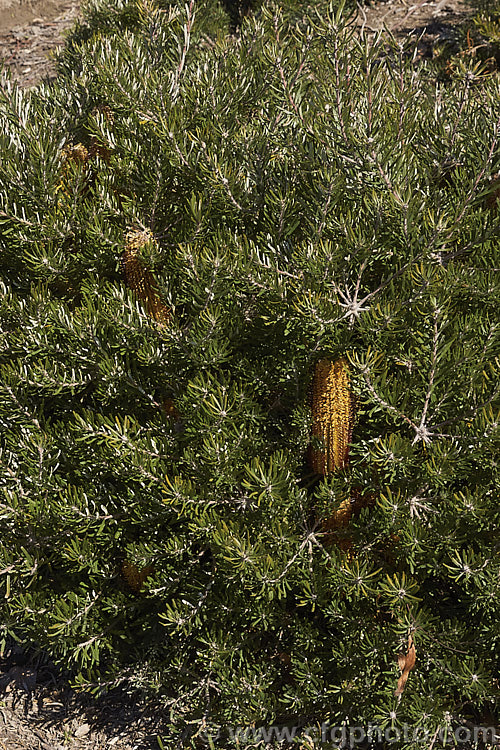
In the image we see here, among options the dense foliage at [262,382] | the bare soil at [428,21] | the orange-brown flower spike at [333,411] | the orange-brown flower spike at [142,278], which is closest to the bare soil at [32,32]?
the bare soil at [428,21]

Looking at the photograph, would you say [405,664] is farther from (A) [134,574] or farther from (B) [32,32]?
(B) [32,32]

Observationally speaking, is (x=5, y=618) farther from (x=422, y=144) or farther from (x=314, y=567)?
(x=422, y=144)

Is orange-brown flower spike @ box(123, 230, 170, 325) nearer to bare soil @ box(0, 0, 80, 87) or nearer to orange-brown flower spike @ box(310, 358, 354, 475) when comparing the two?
orange-brown flower spike @ box(310, 358, 354, 475)

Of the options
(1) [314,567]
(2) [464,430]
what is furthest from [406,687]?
(2) [464,430]

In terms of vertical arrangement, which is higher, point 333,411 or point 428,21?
point 428,21

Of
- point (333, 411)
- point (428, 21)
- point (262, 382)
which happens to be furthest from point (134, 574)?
point (428, 21)

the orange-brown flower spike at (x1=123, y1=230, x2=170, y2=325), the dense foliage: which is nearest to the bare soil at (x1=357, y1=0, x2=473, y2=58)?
the dense foliage
